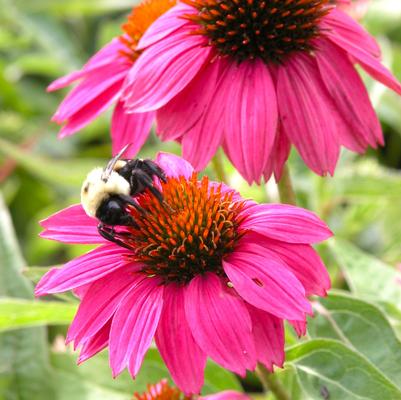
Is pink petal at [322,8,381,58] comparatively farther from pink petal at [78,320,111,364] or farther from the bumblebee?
pink petal at [78,320,111,364]

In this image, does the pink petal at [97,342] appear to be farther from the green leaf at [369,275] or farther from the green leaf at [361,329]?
the green leaf at [369,275]

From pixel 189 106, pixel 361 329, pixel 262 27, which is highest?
pixel 262 27

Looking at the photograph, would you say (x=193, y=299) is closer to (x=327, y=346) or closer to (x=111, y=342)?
(x=111, y=342)

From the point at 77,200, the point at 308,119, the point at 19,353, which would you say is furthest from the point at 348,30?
A: the point at 77,200

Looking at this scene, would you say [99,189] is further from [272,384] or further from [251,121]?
[272,384]

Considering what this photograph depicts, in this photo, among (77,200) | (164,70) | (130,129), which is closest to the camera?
(164,70)

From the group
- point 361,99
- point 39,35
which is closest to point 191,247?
point 361,99

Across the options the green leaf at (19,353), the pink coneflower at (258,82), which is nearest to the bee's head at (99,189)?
the pink coneflower at (258,82)
